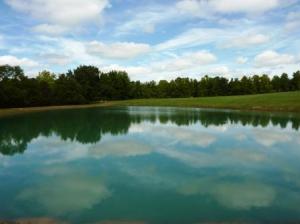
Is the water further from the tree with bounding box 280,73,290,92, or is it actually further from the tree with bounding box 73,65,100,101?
the tree with bounding box 280,73,290,92

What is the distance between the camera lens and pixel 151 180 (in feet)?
36.9

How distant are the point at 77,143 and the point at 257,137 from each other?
11.6m

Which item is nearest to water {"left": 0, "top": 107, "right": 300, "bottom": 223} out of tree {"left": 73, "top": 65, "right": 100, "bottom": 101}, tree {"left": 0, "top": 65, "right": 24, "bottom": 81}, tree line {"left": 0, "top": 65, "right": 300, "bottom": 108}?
tree line {"left": 0, "top": 65, "right": 300, "bottom": 108}

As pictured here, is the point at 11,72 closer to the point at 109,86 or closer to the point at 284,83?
the point at 109,86

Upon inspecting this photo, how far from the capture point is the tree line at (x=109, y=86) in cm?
7069

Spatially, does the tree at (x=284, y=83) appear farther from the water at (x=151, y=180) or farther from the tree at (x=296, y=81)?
the water at (x=151, y=180)

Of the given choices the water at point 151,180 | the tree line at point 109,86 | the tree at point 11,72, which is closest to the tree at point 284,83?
the tree line at point 109,86

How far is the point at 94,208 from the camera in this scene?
8.61 m

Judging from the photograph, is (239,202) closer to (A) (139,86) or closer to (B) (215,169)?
(B) (215,169)

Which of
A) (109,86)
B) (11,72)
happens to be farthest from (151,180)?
(109,86)

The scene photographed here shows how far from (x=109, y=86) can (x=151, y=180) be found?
84.3 m

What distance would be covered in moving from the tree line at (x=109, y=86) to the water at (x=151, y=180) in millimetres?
52768

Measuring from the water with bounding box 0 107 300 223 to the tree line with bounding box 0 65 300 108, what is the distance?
52.8m

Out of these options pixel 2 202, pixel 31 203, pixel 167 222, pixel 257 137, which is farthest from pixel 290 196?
pixel 257 137
